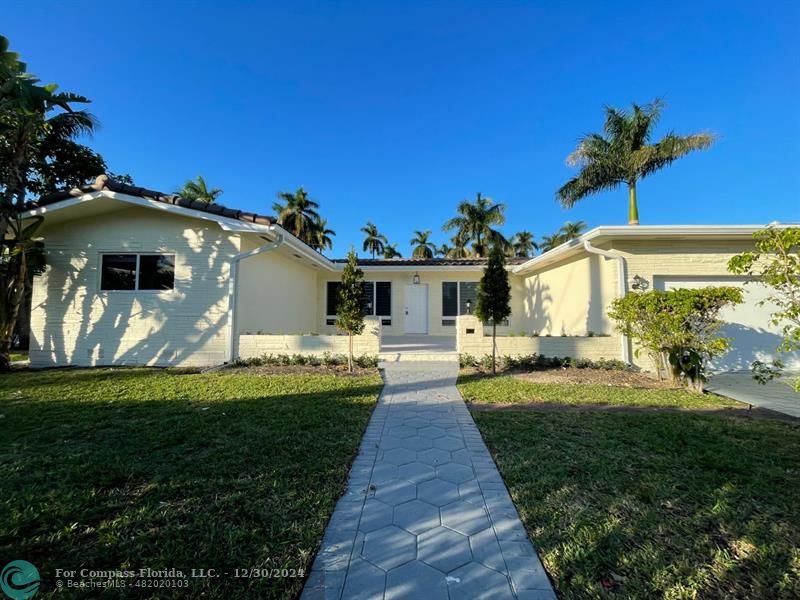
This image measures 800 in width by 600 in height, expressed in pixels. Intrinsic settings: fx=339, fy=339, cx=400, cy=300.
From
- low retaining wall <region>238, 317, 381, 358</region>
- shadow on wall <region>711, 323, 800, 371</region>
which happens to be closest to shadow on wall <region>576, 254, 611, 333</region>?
shadow on wall <region>711, 323, 800, 371</region>

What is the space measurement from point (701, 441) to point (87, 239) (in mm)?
12231

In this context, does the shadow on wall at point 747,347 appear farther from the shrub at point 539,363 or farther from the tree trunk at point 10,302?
the tree trunk at point 10,302

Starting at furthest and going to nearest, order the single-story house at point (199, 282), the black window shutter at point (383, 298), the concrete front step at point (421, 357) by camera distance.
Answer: the black window shutter at point (383, 298), the concrete front step at point (421, 357), the single-story house at point (199, 282)

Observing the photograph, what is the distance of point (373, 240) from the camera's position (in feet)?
127

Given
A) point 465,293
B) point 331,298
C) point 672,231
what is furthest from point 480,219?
point 672,231

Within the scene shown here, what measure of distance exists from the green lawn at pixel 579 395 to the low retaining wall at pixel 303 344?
2.64 meters

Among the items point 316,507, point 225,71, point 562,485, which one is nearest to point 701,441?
point 562,485

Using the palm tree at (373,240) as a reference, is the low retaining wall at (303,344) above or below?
below

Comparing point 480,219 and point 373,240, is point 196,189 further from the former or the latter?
point 480,219

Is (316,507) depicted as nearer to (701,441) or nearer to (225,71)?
(701,441)

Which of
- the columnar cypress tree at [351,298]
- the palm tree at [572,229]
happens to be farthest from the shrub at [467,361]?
the palm tree at [572,229]

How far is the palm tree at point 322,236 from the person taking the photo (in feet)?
91.8

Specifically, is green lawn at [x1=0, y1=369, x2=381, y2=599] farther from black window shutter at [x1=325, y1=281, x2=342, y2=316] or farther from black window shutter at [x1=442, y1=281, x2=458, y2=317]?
black window shutter at [x1=442, y1=281, x2=458, y2=317]

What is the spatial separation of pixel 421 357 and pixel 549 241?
Answer: 115 ft
